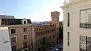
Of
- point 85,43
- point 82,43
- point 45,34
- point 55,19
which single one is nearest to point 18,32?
point 45,34

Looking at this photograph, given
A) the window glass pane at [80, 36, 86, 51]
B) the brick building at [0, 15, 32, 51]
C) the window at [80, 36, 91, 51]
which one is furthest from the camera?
the brick building at [0, 15, 32, 51]

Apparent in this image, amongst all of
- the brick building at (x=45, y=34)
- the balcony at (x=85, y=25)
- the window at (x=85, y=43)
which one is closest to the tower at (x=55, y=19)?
the brick building at (x=45, y=34)

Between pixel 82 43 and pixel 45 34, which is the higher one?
pixel 82 43

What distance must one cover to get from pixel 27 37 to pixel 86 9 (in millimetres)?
26067

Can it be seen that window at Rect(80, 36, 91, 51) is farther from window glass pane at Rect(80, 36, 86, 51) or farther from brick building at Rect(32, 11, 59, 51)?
brick building at Rect(32, 11, 59, 51)

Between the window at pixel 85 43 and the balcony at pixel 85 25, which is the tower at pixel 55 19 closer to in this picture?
the balcony at pixel 85 25

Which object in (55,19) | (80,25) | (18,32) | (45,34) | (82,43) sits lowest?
(45,34)

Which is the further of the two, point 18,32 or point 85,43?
point 18,32

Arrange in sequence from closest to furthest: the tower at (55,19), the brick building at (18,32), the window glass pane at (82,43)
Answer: the window glass pane at (82,43) → the brick building at (18,32) → the tower at (55,19)

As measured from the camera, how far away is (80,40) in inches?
363

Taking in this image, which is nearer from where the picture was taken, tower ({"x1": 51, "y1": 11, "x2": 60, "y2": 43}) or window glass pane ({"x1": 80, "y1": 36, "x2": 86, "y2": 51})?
A: window glass pane ({"x1": 80, "y1": 36, "x2": 86, "y2": 51})

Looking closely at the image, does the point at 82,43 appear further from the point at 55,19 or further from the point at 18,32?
the point at 55,19

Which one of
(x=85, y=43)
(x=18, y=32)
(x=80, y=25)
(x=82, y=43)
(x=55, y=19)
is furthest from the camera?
(x=55, y=19)

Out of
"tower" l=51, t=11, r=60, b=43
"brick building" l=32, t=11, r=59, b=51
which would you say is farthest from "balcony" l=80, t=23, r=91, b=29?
"tower" l=51, t=11, r=60, b=43
